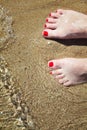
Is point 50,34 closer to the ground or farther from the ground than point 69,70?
farther from the ground

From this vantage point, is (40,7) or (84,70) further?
(40,7)

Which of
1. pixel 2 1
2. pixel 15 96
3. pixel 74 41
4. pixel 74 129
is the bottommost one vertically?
pixel 74 129

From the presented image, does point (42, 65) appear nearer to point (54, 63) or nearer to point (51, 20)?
point (54, 63)

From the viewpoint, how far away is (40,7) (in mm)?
3750

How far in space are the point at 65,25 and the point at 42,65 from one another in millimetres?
528

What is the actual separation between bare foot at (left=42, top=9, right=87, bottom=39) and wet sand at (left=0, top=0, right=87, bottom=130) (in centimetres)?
6

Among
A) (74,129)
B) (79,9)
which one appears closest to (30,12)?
(79,9)

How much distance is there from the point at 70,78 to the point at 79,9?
3.09ft

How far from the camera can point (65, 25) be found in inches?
137

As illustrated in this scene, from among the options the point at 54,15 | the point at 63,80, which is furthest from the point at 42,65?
the point at 54,15

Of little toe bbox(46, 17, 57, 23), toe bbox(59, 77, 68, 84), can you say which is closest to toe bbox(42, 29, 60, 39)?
little toe bbox(46, 17, 57, 23)

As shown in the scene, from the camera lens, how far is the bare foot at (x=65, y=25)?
341 cm

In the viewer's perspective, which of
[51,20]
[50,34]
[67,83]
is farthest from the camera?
[51,20]

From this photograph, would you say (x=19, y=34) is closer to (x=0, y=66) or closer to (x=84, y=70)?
(x=0, y=66)
